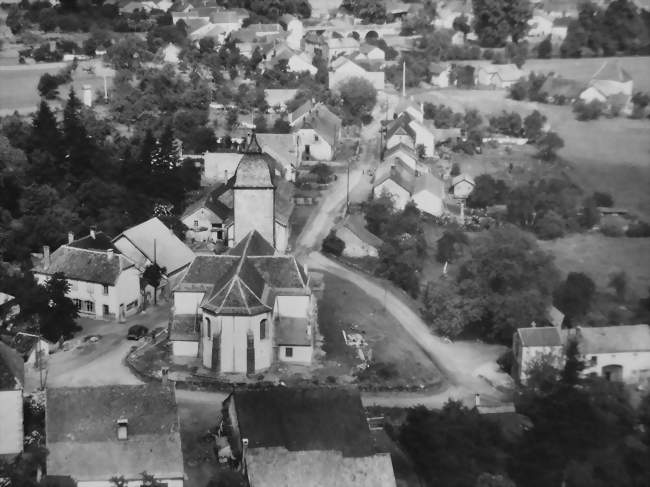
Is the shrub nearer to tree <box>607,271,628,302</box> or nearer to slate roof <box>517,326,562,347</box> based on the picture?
tree <box>607,271,628,302</box>

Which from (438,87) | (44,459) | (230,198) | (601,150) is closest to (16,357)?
(44,459)

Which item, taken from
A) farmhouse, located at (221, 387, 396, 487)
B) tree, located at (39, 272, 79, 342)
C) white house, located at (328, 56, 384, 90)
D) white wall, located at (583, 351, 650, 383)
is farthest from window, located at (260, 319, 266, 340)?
white house, located at (328, 56, 384, 90)

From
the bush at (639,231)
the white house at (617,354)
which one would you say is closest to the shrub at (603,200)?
the bush at (639,231)

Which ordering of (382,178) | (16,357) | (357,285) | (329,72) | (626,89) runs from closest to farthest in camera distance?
(16,357), (357,285), (382,178), (329,72), (626,89)

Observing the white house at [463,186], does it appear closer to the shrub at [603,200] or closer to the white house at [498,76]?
the shrub at [603,200]

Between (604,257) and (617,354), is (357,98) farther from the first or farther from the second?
(617,354)

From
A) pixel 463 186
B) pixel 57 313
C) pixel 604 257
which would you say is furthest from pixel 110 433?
pixel 463 186

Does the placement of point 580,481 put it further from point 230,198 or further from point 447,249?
point 230,198
